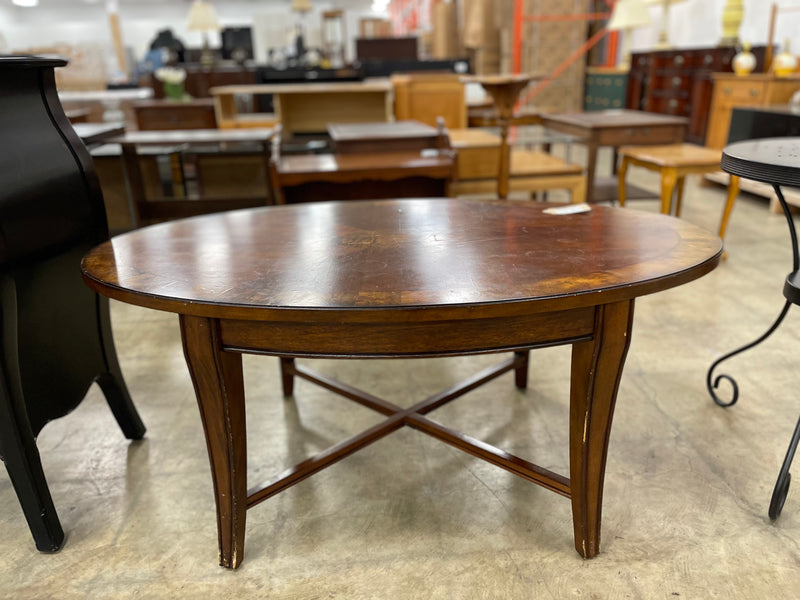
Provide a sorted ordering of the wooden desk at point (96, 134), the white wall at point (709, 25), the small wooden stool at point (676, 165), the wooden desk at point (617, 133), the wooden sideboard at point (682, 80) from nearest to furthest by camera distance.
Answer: the wooden desk at point (96, 134) < the small wooden stool at point (676, 165) < the wooden desk at point (617, 133) < the white wall at point (709, 25) < the wooden sideboard at point (682, 80)

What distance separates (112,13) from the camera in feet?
58.1

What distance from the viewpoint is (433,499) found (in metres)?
1.66

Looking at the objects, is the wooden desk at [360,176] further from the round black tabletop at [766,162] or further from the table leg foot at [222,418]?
the table leg foot at [222,418]

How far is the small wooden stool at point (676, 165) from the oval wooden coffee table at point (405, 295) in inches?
86.6

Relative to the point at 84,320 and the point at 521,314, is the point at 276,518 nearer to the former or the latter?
the point at 84,320

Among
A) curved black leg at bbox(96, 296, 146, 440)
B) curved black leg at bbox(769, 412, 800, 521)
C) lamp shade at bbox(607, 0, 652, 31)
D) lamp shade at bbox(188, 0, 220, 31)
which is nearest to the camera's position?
curved black leg at bbox(769, 412, 800, 521)

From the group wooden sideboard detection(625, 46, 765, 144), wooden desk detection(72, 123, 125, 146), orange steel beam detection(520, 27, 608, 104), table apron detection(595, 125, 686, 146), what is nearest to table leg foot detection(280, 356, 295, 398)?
wooden desk detection(72, 123, 125, 146)

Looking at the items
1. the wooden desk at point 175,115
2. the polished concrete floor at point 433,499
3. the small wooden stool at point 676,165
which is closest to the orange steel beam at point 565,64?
the wooden desk at point 175,115

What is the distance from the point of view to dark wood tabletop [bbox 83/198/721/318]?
1139 millimetres

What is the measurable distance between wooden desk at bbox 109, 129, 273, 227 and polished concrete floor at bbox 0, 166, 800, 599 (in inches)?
74.2

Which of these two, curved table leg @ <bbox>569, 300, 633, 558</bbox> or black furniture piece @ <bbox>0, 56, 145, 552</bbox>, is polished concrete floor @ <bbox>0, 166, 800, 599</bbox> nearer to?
curved table leg @ <bbox>569, 300, 633, 558</bbox>

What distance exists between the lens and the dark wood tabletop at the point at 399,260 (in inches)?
44.8

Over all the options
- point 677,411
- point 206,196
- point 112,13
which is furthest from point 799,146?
point 112,13

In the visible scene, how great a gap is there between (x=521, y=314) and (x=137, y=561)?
111 cm
